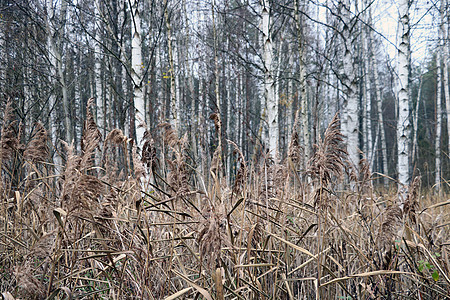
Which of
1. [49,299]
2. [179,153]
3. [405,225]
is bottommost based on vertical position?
[49,299]

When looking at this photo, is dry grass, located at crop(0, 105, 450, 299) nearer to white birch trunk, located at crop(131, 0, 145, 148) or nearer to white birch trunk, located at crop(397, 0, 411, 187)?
white birch trunk, located at crop(131, 0, 145, 148)

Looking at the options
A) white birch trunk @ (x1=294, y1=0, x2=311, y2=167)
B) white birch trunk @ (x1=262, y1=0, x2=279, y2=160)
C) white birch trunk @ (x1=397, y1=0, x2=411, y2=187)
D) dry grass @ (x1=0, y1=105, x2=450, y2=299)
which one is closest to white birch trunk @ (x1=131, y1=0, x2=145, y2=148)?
white birch trunk @ (x1=262, y1=0, x2=279, y2=160)

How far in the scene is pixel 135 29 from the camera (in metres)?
4.34

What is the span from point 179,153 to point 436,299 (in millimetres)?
1779

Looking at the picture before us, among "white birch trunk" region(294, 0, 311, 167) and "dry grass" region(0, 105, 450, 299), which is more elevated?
"white birch trunk" region(294, 0, 311, 167)

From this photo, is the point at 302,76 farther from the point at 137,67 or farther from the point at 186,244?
the point at 186,244

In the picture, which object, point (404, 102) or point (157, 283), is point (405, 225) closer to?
point (157, 283)

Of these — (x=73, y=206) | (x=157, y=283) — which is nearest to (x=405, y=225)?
(x=157, y=283)

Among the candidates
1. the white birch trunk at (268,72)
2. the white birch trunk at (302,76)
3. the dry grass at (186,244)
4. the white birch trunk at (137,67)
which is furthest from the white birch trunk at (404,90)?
the white birch trunk at (137,67)

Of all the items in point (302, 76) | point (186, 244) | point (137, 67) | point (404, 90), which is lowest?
point (186, 244)

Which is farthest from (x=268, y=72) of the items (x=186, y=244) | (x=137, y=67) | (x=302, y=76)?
(x=186, y=244)

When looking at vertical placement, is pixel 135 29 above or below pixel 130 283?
→ above

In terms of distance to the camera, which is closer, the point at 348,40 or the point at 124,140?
the point at 124,140

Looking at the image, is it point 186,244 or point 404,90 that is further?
point 404,90
